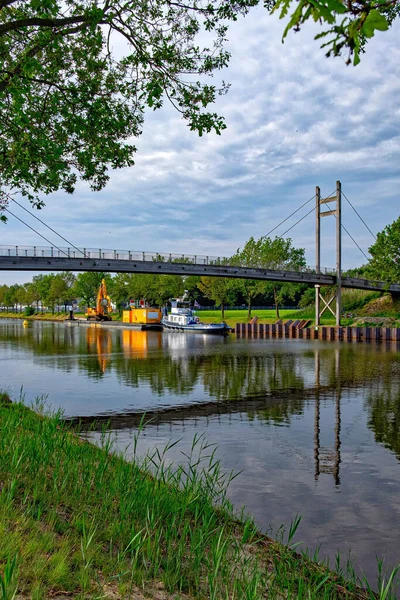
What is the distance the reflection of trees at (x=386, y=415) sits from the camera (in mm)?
10961

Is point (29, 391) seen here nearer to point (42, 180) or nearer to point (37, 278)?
point (42, 180)

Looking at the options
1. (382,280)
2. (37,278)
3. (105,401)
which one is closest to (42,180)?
(105,401)

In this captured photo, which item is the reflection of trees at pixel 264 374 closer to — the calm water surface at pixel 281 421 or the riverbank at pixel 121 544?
the calm water surface at pixel 281 421

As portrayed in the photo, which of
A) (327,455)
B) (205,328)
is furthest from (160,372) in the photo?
(205,328)

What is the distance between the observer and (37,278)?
148 metres

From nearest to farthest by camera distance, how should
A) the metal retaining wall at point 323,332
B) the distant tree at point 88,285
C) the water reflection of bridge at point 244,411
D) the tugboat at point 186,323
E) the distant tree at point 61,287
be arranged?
the water reflection of bridge at point 244,411
the metal retaining wall at point 323,332
the tugboat at point 186,323
the distant tree at point 88,285
the distant tree at point 61,287

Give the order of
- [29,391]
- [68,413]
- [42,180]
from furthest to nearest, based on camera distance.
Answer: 1. [29,391]
2. [68,413]
3. [42,180]

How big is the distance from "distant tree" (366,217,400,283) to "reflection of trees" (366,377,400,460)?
34.8 m

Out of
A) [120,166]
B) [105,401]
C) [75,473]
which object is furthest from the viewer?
[105,401]

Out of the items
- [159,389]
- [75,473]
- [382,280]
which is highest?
[382,280]

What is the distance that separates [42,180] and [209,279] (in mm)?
62715

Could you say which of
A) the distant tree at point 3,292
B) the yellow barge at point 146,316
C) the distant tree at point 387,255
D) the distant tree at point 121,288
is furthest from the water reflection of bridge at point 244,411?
the distant tree at point 3,292

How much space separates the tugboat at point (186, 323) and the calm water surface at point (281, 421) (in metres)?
28.8

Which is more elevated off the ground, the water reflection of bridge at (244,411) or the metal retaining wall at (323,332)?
the water reflection of bridge at (244,411)
